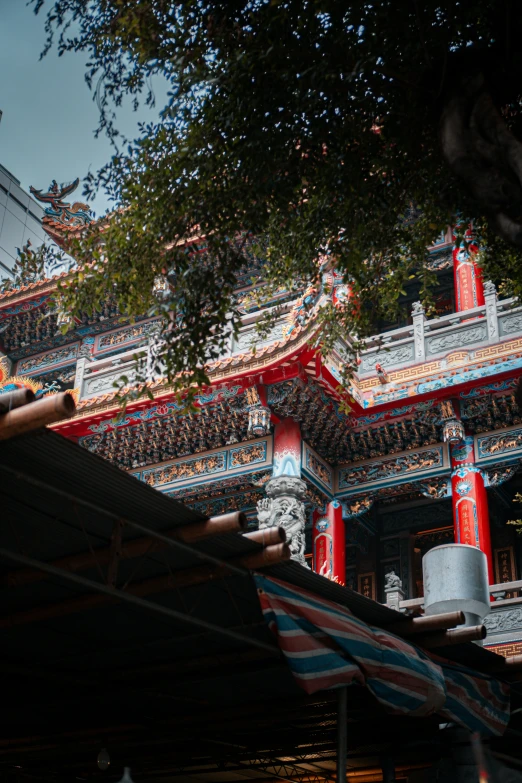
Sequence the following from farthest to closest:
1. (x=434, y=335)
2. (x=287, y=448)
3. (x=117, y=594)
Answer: (x=434, y=335), (x=287, y=448), (x=117, y=594)

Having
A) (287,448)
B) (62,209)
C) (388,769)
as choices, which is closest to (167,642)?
(388,769)

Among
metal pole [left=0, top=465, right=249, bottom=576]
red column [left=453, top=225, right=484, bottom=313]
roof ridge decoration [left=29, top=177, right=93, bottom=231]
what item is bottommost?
metal pole [left=0, top=465, right=249, bottom=576]

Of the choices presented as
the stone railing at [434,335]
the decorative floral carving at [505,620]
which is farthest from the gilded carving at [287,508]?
the decorative floral carving at [505,620]

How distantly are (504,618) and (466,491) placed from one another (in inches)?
82.3

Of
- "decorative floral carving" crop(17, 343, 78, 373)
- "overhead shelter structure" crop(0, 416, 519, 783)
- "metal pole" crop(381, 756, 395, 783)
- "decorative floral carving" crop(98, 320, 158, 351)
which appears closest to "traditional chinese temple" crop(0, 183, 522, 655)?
"decorative floral carving" crop(98, 320, 158, 351)

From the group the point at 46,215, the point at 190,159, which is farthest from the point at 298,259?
the point at 46,215

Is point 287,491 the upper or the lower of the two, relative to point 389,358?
lower

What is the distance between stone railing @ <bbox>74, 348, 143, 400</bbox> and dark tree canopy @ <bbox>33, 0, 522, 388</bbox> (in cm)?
718

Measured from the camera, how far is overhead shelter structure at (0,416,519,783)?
19.7 ft

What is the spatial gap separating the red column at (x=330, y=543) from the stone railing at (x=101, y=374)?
13.0 feet

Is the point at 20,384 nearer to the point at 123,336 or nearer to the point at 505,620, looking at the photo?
the point at 123,336

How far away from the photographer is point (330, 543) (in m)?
13.9

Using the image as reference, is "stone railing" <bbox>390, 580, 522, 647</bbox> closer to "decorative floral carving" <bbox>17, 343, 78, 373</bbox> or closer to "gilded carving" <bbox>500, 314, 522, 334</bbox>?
"gilded carving" <bbox>500, 314, 522, 334</bbox>

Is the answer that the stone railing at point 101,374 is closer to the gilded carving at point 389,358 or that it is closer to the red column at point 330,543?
the gilded carving at point 389,358
